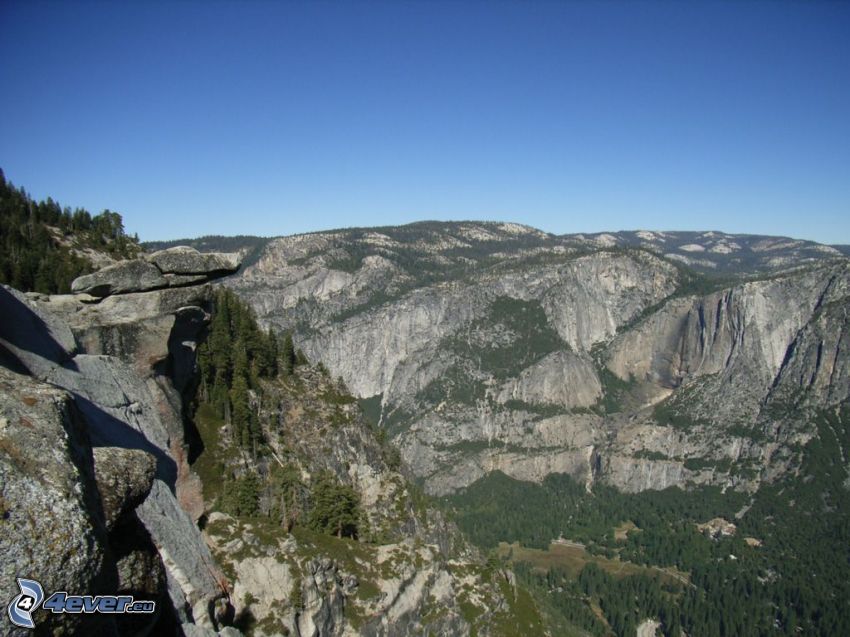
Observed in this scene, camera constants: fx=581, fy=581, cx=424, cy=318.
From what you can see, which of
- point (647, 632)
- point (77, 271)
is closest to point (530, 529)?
point (647, 632)

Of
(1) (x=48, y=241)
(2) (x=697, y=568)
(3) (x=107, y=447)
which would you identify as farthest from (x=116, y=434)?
(2) (x=697, y=568)

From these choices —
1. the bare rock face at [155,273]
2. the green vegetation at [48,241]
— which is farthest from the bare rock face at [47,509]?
the green vegetation at [48,241]

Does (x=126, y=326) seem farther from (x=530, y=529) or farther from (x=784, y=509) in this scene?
(x=784, y=509)

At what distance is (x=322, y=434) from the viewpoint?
7425 centimetres

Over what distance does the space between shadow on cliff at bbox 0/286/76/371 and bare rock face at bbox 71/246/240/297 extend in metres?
8.89

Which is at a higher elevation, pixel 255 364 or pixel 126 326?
pixel 126 326

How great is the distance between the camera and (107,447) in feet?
36.7

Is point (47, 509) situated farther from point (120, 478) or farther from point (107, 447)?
point (107, 447)

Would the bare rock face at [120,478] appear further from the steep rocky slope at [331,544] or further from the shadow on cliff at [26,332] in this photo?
the steep rocky slope at [331,544]

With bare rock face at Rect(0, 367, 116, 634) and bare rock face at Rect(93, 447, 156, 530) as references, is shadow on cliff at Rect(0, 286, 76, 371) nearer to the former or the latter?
bare rock face at Rect(93, 447, 156, 530)

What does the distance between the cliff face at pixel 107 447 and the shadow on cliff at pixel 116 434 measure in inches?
2.5

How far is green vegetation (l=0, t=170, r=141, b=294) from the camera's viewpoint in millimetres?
65588

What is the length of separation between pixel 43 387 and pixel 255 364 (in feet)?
243

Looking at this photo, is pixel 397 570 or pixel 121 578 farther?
pixel 397 570
